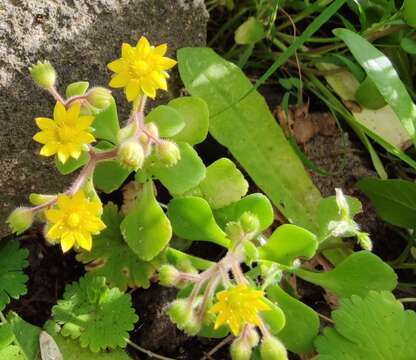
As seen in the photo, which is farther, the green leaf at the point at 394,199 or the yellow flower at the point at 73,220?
the green leaf at the point at 394,199

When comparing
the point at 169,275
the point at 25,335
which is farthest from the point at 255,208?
the point at 25,335

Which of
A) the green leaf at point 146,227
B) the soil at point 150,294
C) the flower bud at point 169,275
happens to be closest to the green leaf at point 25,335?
the soil at point 150,294

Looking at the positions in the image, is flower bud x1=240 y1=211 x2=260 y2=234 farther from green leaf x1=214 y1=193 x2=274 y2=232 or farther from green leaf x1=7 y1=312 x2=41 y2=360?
green leaf x1=7 y1=312 x2=41 y2=360

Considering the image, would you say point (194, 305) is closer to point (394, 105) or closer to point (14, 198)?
point (14, 198)

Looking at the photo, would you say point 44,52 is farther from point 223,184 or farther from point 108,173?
point 223,184

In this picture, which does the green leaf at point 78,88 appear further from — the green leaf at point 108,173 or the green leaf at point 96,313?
the green leaf at point 96,313

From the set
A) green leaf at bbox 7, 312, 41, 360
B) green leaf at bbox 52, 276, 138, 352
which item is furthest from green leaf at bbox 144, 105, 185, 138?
green leaf at bbox 7, 312, 41, 360
